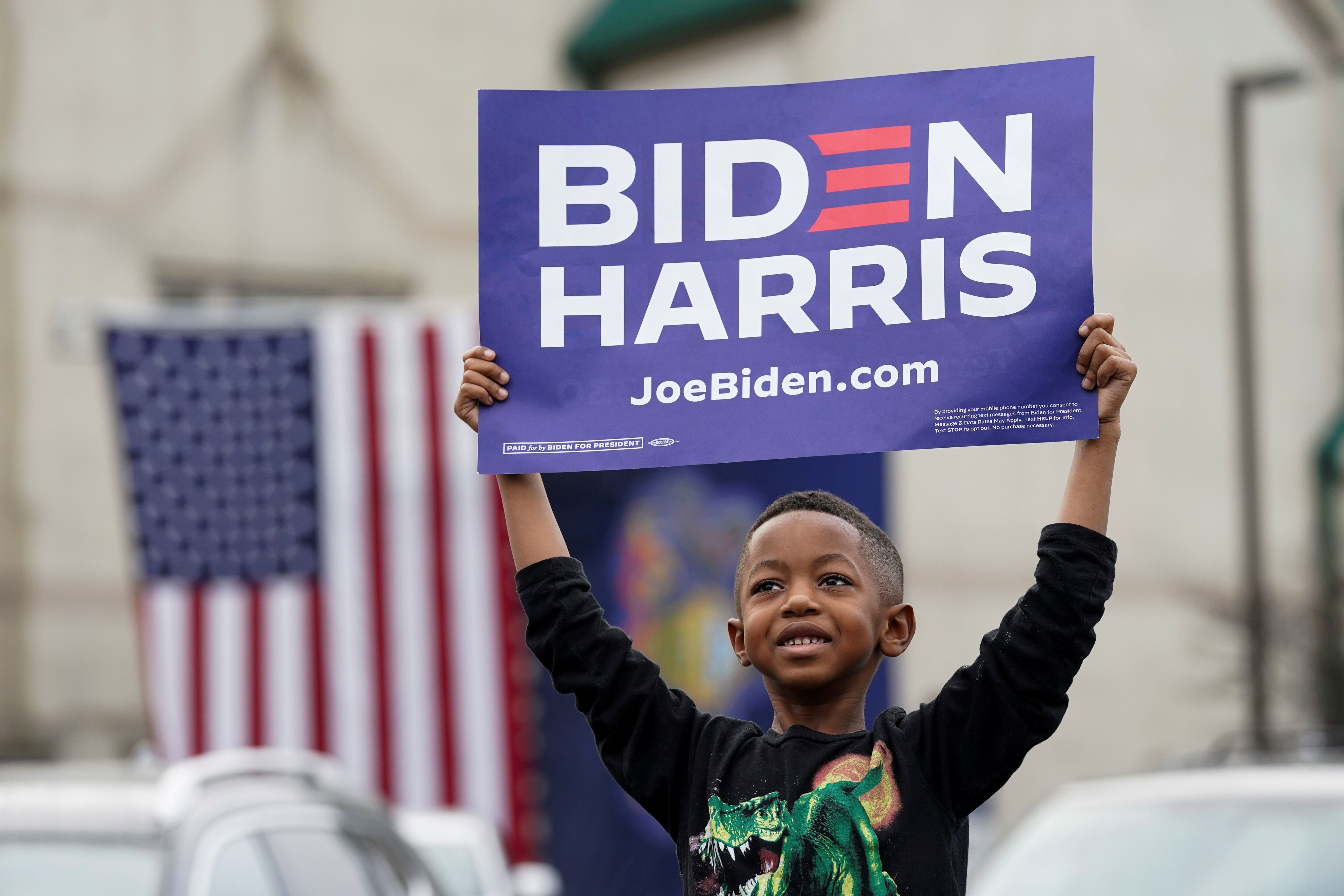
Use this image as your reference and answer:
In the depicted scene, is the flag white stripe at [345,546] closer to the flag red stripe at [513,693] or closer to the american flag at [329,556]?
the american flag at [329,556]

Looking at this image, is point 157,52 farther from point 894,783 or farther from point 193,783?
point 894,783

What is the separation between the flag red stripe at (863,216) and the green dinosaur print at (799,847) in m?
0.77

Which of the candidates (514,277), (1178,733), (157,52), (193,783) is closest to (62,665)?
(157,52)

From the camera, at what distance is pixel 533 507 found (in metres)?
2.36

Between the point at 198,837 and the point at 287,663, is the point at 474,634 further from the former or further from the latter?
the point at 198,837

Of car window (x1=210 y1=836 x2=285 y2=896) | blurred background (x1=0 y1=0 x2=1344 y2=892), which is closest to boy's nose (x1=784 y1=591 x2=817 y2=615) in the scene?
car window (x1=210 y1=836 x2=285 y2=896)

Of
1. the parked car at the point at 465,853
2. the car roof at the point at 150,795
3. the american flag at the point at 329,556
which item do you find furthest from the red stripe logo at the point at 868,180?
the american flag at the point at 329,556

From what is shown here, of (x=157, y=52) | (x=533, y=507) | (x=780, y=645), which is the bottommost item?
(x=780, y=645)

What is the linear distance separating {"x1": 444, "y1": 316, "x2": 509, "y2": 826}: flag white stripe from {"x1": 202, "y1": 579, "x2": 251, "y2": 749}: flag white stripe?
112cm

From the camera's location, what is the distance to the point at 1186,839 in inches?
157

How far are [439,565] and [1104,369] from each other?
→ 7111mm

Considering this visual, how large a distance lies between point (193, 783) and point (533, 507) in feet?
10.6

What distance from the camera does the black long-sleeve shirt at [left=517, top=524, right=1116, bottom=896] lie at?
2033mm

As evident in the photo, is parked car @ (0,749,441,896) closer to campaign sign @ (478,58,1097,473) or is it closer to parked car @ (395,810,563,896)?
parked car @ (395,810,563,896)
